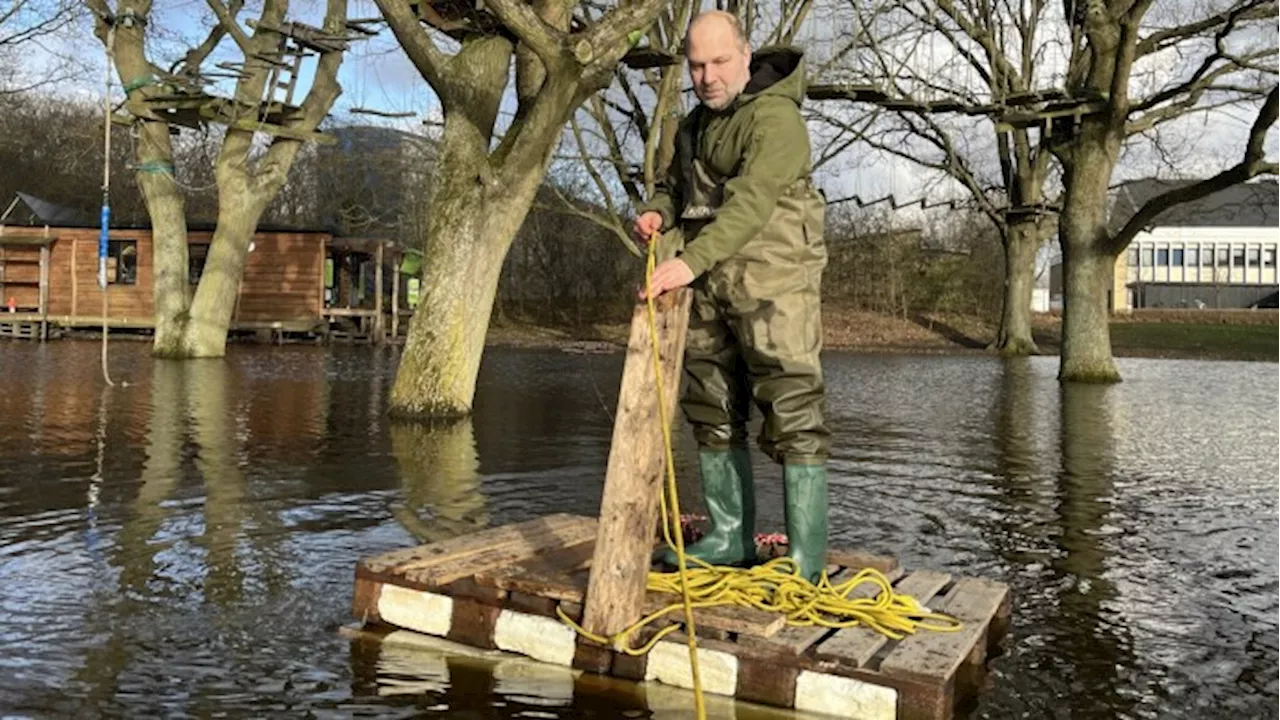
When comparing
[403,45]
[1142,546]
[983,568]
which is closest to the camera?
[983,568]

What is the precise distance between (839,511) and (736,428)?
2941 mm

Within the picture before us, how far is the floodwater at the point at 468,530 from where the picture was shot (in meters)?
3.73

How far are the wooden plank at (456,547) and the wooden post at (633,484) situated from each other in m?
0.91

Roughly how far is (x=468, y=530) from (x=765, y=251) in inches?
112

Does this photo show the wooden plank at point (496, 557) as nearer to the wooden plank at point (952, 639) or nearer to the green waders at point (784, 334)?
the green waders at point (784, 334)

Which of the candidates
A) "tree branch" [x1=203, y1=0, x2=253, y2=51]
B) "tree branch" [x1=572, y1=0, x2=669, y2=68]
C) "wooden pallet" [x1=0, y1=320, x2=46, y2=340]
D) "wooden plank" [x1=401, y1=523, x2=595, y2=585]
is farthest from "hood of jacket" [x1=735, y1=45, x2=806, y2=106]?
"wooden pallet" [x1=0, y1=320, x2=46, y2=340]

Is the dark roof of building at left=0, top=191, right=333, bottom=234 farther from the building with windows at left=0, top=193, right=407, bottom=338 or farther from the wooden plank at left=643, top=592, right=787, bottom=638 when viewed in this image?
the wooden plank at left=643, top=592, right=787, bottom=638

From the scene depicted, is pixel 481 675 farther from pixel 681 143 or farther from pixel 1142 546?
pixel 1142 546

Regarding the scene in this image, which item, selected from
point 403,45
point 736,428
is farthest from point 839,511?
point 403,45

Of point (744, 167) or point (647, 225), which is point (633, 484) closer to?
point (647, 225)

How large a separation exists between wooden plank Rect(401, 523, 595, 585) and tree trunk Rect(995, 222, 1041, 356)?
3045 centimetres

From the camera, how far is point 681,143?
4.71 m

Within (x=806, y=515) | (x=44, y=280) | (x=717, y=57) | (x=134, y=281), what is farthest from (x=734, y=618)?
(x=44, y=280)

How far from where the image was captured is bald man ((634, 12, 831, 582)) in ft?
13.6
